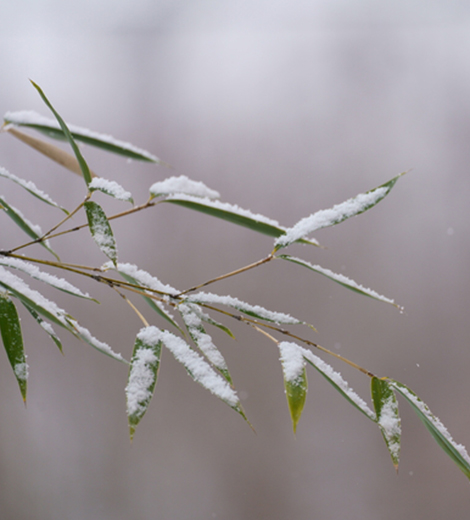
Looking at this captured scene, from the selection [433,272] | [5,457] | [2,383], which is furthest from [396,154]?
[5,457]

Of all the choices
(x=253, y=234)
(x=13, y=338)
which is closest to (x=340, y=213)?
(x=13, y=338)

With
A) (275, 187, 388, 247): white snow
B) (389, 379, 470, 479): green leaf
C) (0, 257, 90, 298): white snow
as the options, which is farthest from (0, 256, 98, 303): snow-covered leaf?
(389, 379, 470, 479): green leaf

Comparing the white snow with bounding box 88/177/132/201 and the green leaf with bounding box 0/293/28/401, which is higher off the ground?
the white snow with bounding box 88/177/132/201

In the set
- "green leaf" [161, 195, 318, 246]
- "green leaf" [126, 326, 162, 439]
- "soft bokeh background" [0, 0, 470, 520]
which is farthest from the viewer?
"soft bokeh background" [0, 0, 470, 520]

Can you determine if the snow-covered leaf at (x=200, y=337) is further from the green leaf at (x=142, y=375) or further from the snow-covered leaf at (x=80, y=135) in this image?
the snow-covered leaf at (x=80, y=135)

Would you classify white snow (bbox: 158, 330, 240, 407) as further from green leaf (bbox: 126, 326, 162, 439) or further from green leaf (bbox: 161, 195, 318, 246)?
green leaf (bbox: 161, 195, 318, 246)

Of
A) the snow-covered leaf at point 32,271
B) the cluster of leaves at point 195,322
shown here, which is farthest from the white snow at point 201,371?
the snow-covered leaf at point 32,271

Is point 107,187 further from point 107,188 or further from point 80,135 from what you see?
point 80,135
